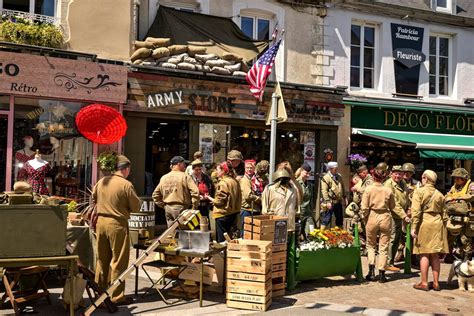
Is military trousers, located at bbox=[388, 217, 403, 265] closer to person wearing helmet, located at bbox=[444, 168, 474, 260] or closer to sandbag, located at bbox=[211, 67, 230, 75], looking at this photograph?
person wearing helmet, located at bbox=[444, 168, 474, 260]

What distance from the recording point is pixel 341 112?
1470 centimetres

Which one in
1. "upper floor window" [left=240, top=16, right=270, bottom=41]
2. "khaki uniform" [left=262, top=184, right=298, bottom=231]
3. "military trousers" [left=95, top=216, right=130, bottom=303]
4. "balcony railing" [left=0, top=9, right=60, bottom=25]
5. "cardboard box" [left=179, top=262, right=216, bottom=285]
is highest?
"upper floor window" [left=240, top=16, right=270, bottom=41]

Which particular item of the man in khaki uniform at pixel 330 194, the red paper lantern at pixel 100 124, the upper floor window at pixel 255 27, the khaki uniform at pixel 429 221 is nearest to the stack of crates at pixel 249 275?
the khaki uniform at pixel 429 221

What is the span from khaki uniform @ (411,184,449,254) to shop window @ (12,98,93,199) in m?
6.99

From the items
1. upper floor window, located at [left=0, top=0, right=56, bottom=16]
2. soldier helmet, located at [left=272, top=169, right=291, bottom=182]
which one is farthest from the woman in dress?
upper floor window, located at [left=0, top=0, right=56, bottom=16]

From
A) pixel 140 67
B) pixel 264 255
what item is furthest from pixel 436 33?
pixel 264 255

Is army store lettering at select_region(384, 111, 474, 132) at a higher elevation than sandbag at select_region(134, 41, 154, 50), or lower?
lower

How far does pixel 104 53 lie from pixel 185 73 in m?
1.87

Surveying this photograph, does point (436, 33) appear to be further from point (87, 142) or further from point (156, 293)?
point (156, 293)

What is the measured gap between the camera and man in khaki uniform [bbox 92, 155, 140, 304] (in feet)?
20.9

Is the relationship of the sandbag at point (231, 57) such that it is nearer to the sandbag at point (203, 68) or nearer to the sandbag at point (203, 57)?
the sandbag at point (203, 57)

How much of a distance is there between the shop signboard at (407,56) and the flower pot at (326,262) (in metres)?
9.15

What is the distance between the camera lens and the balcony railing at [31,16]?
1112 cm

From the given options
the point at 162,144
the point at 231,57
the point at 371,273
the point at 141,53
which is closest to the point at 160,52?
the point at 141,53
